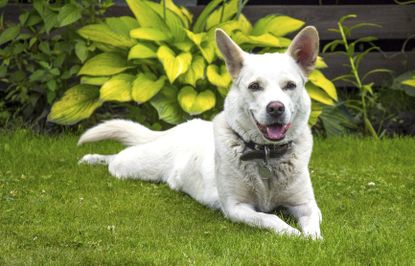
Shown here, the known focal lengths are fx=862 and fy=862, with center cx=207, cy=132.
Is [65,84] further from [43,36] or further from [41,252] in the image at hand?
[41,252]

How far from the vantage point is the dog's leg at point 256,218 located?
4352 mm

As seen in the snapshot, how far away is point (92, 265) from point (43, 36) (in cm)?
486

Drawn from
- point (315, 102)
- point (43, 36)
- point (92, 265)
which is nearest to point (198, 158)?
point (92, 265)

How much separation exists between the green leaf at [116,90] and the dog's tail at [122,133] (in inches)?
41.9

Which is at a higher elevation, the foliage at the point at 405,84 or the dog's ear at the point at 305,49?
the dog's ear at the point at 305,49

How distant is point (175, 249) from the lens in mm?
3998

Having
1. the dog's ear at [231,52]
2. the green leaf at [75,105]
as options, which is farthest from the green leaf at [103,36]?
the dog's ear at [231,52]

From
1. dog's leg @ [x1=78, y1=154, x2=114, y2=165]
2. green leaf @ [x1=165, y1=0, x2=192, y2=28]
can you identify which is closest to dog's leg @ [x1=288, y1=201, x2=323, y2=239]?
dog's leg @ [x1=78, y1=154, x2=114, y2=165]

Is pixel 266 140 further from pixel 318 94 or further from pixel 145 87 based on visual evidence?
pixel 318 94

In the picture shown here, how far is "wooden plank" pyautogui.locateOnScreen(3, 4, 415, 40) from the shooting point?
870cm

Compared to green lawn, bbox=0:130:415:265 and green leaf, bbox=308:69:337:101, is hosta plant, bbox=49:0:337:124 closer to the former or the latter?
green leaf, bbox=308:69:337:101

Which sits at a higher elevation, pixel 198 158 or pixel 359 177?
pixel 198 158

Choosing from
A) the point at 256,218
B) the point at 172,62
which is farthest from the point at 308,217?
the point at 172,62

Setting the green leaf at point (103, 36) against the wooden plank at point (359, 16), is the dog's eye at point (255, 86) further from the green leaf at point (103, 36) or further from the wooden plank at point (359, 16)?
the wooden plank at point (359, 16)
